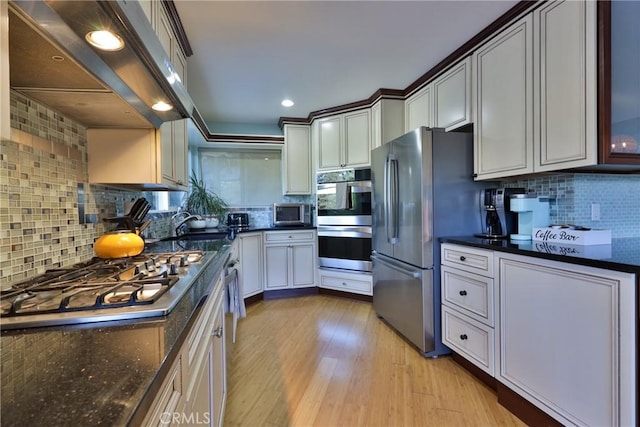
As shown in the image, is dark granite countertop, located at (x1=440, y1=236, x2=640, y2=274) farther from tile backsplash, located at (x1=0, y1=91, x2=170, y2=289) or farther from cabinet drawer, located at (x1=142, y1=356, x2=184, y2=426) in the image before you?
tile backsplash, located at (x1=0, y1=91, x2=170, y2=289)

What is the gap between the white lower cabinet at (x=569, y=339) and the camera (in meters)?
1.14

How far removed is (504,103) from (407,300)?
158 centimetres

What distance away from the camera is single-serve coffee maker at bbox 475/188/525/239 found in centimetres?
204

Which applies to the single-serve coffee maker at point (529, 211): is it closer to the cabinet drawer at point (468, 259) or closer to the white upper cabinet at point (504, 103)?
the white upper cabinet at point (504, 103)

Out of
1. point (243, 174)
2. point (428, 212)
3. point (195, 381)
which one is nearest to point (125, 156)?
point (195, 381)

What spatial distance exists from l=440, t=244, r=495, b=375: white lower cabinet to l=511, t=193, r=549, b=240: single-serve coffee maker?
376 millimetres

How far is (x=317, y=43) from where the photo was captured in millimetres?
2293

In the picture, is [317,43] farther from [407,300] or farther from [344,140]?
[407,300]

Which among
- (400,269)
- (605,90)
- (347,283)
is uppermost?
(605,90)

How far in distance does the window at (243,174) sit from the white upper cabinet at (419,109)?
207cm

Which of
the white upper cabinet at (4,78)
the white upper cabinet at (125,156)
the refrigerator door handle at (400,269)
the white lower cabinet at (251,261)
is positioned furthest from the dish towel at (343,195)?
the white upper cabinet at (4,78)

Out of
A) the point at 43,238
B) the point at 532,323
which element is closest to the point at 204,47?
the point at 43,238

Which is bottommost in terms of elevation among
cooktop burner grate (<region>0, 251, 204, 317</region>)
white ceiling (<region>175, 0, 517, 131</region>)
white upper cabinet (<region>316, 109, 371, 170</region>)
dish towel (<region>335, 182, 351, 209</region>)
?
cooktop burner grate (<region>0, 251, 204, 317</region>)

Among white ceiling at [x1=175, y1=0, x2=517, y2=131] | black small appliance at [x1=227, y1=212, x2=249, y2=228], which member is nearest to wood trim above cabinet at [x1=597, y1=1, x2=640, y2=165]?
white ceiling at [x1=175, y1=0, x2=517, y2=131]
